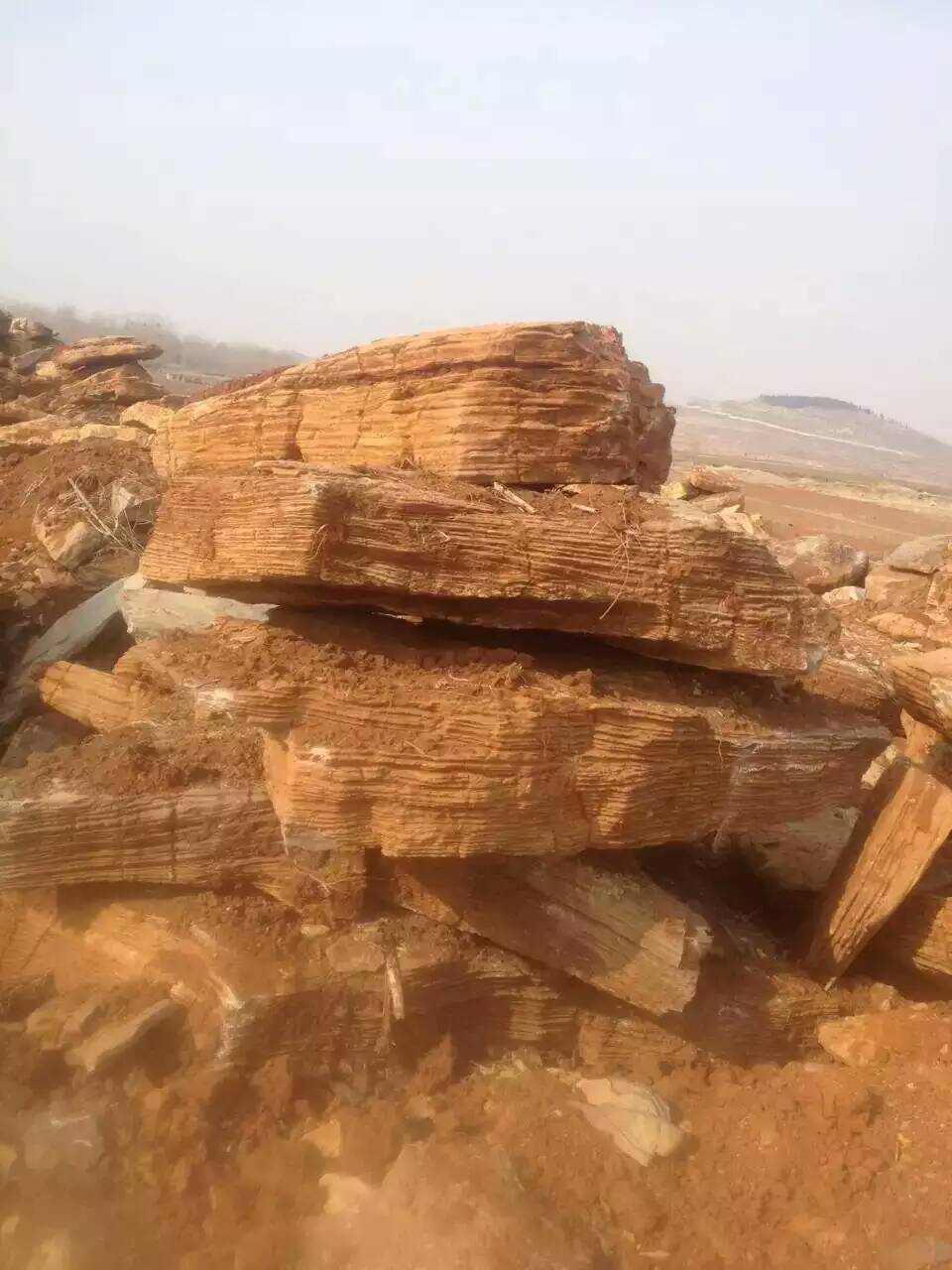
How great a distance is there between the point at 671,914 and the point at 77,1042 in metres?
3.06

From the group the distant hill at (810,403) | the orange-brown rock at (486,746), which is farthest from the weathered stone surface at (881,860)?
the distant hill at (810,403)

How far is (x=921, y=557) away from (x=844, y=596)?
4.51 ft

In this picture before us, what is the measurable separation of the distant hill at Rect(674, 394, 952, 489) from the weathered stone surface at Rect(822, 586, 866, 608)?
33.3 meters

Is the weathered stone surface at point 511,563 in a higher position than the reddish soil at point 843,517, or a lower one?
higher

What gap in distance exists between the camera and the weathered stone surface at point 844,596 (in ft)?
40.5

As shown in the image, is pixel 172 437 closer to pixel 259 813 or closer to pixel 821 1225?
pixel 259 813

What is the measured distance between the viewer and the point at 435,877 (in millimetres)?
4453

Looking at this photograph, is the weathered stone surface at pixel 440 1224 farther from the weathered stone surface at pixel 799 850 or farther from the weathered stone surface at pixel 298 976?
the weathered stone surface at pixel 799 850

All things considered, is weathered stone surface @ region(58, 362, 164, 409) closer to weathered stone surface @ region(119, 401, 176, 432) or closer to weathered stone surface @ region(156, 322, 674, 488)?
weathered stone surface @ region(119, 401, 176, 432)

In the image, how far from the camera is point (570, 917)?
14.5 ft

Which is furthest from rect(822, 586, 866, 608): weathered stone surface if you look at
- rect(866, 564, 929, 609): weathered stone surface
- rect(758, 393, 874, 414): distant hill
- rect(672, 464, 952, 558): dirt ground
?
rect(758, 393, 874, 414): distant hill

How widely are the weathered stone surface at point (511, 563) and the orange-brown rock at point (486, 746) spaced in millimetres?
294

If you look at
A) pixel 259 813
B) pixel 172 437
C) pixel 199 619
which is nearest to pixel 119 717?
pixel 199 619

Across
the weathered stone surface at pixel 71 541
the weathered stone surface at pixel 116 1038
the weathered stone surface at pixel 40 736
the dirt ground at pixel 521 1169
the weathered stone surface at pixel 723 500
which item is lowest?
the dirt ground at pixel 521 1169
